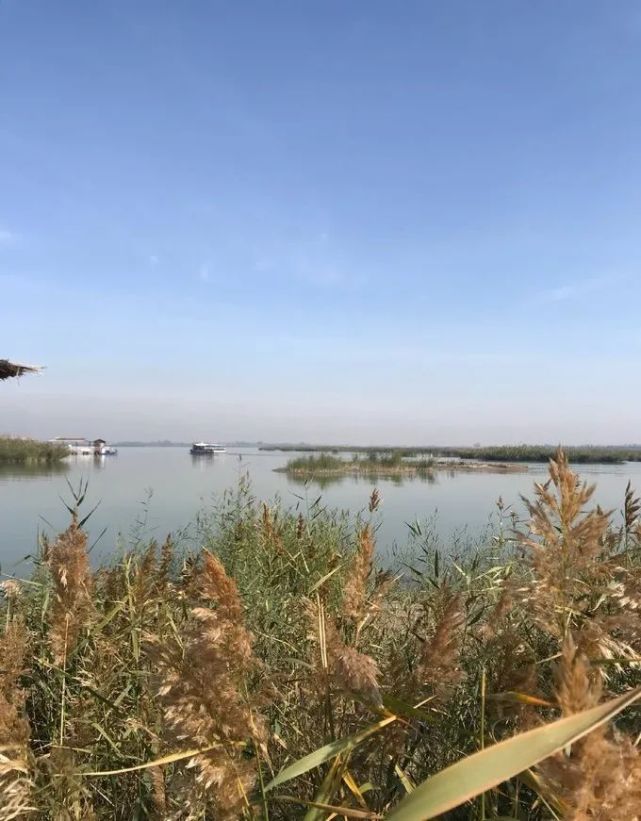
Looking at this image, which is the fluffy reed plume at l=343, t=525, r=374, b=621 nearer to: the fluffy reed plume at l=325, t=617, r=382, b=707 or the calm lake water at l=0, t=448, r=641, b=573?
the fluffy reed plume at l=325, t=617, r=382, b=707

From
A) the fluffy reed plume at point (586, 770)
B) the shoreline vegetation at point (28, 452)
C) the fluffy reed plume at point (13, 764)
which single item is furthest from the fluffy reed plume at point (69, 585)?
the shoreline vegetation at point (28, 452)

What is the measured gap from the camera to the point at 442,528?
1277 centimetres

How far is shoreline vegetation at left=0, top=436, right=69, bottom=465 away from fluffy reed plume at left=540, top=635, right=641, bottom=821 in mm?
39058

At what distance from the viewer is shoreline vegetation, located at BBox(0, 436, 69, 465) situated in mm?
35562

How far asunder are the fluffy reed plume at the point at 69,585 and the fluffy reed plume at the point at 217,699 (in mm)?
486

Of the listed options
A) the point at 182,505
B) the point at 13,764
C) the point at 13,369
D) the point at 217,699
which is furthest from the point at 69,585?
the point at 182,505

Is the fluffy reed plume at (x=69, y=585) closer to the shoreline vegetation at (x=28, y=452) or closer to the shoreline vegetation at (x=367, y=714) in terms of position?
the shoreline vegetation at (x=367, y=714)

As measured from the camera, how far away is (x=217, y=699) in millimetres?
1018

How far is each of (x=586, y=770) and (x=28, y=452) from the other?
3985cm

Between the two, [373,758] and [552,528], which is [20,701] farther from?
[552,528]

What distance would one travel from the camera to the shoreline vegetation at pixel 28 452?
35.6m

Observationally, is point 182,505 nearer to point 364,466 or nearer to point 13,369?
point 13,369

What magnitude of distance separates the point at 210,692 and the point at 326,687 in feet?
0.79

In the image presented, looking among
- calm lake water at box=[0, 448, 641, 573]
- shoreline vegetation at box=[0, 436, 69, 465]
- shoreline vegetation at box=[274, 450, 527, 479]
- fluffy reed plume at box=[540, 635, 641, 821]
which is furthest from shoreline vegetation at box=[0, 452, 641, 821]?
shoreline vegetation at box=[0, 436, 69, 465]
